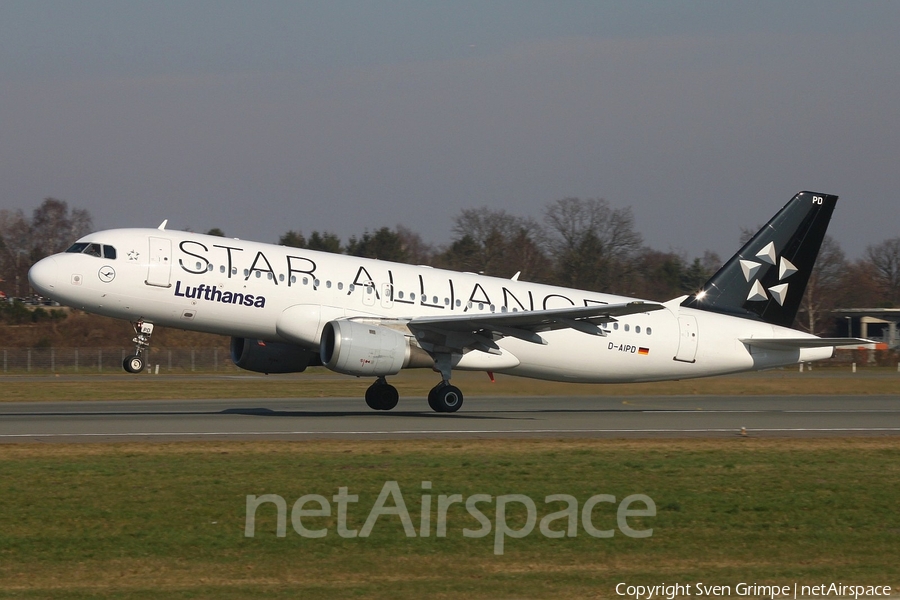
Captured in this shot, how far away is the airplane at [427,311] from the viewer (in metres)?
24.8

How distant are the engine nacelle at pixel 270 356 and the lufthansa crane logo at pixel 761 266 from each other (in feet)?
43.3

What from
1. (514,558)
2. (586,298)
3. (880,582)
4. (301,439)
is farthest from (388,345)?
(880,582)

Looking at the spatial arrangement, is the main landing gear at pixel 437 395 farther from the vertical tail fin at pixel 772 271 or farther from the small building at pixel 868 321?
the small building at pixel 868 321

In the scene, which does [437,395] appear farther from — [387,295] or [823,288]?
[823,288]

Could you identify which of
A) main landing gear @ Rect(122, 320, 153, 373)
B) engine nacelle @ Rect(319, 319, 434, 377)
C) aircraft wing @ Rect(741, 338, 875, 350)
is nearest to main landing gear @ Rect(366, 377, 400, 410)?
engine nacelle @ Rect(319, 319, 434, 377)

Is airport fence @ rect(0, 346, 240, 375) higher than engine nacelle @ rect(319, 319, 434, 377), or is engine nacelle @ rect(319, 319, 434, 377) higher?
engine nacelle @ rect(319, 319, 434, 377)

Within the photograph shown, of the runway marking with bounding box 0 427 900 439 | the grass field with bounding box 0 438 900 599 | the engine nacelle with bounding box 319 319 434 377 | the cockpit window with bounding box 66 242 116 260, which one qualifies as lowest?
the grass field with bounding box 0 438 900 599

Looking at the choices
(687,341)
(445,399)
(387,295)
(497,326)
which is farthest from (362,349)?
(687,341)

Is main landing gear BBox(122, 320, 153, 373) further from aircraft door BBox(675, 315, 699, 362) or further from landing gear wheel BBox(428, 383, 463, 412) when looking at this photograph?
aircraft door BBox(675, 315, 699, 362)

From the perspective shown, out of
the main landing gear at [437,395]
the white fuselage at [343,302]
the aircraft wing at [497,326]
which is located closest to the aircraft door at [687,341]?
the white fuselage at [343,302]

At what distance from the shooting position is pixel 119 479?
48.8 ft

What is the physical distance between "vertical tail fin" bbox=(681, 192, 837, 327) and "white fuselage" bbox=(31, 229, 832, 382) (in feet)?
2.14

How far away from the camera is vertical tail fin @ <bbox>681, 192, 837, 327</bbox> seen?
3056 cm

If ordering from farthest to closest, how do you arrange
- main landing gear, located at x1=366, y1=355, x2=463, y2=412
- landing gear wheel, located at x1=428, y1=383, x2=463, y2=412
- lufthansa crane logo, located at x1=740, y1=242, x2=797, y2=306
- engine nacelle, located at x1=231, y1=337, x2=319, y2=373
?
lufthansa crane logo, located at x1=740, y1=242, x2=797, y2=306 → engine nacelle, located at x1=231, y1=337, x2=319, y2=373 → landing gear wheel, located at x1=428, y1=383, x2=463, y2=412 → main landing gear, located at x1=366, y1=355, x2=463, y2=412
